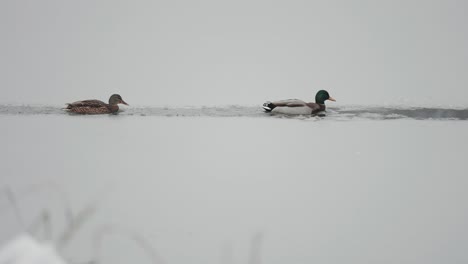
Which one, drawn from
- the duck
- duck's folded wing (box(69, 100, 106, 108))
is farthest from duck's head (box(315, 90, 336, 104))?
A: duck's folded wing (box(69, 100, 106, 108))

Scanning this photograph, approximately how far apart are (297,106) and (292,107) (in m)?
0.07

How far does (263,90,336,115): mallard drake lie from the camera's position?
7438 millimetres

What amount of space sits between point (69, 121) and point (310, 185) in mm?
3462

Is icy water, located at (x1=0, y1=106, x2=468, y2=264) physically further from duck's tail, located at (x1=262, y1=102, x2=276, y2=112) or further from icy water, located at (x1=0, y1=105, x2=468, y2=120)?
duck's tail, located at (x1=262, y1=102, x2=276, y2=112)

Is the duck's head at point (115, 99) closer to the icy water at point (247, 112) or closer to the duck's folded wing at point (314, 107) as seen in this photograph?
the icy water at point (247, 112)

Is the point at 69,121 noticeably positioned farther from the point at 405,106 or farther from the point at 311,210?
the point at 405,106

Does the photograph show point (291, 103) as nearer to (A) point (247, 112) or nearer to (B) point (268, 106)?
(B) point (268, 106)

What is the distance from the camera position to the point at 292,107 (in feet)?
25.8

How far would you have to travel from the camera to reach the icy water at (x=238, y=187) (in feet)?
10.8

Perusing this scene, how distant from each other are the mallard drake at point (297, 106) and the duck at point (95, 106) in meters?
2.06

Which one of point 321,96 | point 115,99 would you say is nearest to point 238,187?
point 115,99

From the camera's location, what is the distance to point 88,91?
7473mm

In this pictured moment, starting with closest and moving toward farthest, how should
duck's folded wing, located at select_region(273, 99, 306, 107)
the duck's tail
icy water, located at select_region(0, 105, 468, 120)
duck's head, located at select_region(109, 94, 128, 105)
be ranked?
1. icy water, located at select_region(0, 105, 468, 120)
2. the duck's tail
3. duck's folded wing, located at select_region(273, 99, 306, 107)
4. duck's head, located at select_region(109, 94, 128, 105)

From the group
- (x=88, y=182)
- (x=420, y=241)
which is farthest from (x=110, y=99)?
(x=420, y=241)
